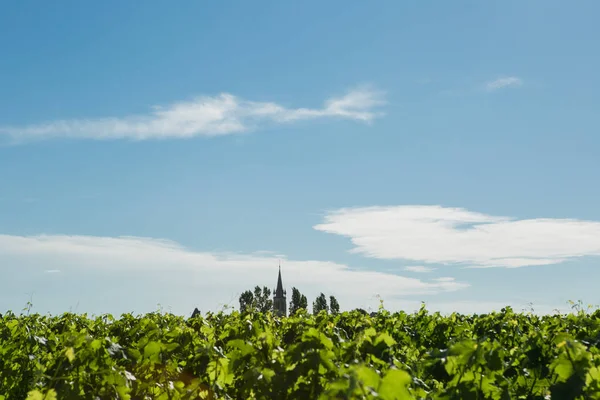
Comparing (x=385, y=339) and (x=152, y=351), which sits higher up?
(x=385, y=339)

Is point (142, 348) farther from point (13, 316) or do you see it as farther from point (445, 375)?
point (13, 316)

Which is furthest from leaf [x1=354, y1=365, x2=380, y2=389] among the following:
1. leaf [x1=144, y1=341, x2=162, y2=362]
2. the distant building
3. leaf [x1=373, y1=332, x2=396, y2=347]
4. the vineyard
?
the distant building

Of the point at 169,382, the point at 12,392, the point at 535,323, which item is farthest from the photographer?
the point at 535,323

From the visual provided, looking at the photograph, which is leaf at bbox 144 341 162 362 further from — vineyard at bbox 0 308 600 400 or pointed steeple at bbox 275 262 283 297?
pointed steeple at bbox 275 262 283 297

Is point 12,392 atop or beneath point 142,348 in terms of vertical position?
beneath

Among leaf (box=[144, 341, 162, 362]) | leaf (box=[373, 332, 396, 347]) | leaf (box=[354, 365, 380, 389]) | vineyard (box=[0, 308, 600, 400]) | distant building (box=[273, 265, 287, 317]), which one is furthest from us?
distant building (box=[273, 265, 287, 317])

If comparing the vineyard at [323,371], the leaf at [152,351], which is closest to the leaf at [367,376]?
the vineyard at [323,371]

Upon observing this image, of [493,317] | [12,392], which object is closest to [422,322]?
[493,317]

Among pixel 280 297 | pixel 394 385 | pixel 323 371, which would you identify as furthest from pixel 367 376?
pixel 280 297

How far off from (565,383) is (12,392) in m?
6.79

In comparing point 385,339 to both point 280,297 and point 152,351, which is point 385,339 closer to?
point 152,351

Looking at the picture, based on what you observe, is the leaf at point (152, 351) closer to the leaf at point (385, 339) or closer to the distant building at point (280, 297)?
the leaf at point (385, 339)

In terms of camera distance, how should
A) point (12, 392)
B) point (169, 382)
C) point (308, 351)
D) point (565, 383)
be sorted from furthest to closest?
point (12, 392), point (169, 382), point (308, 351), point (565, 383)

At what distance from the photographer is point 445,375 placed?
16.2ft
